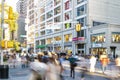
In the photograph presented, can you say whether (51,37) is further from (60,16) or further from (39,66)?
(39,66)

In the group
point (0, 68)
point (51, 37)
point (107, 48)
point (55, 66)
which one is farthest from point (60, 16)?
point (55, 66)

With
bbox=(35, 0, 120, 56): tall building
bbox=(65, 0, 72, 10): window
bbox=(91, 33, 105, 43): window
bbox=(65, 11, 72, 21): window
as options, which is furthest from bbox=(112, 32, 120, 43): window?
bbox=(65, 0, 72, 10): window

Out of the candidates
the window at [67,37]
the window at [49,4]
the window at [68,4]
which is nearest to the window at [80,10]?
the window at [68,4]

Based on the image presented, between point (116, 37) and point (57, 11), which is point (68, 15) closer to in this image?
point (57, 11)

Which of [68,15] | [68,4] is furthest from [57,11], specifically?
[68,15]

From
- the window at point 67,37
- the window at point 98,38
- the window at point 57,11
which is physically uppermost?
the window at point 57,11

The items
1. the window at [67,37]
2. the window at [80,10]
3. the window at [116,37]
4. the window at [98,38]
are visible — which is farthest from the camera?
the window at [67,37]

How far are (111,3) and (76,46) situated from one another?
12.7 m

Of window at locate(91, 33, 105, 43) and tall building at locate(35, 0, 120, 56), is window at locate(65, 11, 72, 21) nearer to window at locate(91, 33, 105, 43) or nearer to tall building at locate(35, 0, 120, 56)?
tall building at locate(35, 0, 120, 56)

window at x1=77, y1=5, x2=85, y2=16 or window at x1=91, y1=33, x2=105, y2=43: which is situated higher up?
window at x1=77, y1=5, x2=85, y2=16

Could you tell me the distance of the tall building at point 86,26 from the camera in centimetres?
6294

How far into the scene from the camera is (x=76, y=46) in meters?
75.1

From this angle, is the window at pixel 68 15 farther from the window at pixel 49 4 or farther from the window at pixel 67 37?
the window at pixel 49 4

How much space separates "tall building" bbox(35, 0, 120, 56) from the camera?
206 feet
